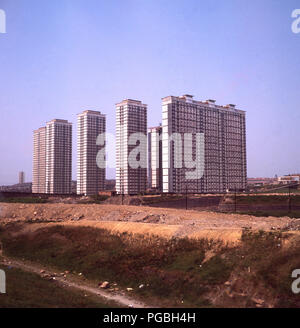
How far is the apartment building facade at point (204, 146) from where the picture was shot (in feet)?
282

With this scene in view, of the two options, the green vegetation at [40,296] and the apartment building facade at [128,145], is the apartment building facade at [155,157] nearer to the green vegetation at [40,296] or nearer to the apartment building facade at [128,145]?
the apartment building facade at [128,145]

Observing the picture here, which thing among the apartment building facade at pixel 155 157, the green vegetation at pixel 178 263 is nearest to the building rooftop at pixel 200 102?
the apartment building facade at pixel 155 157

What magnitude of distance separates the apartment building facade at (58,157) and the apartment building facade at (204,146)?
4254 centimetres

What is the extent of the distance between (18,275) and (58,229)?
35.2 feet

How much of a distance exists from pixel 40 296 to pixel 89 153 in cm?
9089

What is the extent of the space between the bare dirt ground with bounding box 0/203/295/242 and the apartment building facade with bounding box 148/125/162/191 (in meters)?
60.5

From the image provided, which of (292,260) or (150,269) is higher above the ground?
(292,260)

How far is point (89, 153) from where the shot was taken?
347ft

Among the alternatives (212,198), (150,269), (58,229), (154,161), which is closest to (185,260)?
(150,269)

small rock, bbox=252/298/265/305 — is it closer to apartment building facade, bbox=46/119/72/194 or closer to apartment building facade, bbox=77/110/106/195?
apartment building facade, bbox=77/110/106/195
